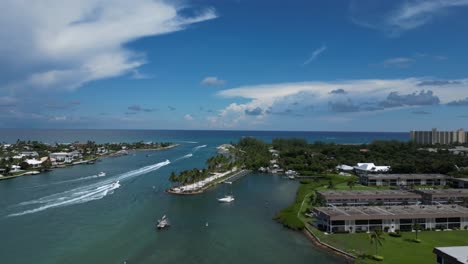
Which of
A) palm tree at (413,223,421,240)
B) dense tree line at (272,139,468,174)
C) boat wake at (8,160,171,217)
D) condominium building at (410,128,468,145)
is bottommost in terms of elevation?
boat wake at (8,160,171,217)

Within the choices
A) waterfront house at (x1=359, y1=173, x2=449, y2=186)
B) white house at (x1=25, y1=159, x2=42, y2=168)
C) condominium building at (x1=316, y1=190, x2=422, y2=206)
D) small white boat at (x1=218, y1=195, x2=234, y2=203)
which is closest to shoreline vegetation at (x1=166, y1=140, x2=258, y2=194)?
small white boat at (x1=218, y1=195, x2=234, y2=203)

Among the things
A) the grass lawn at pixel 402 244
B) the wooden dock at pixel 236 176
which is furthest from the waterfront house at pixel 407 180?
the grass lawn at pixel 402 244

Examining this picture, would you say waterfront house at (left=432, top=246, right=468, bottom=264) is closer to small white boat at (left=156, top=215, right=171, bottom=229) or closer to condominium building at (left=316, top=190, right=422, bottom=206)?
condominium building at (left=316, top=190, right=422, bottom=206)

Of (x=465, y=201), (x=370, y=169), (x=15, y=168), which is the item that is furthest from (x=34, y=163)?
(x=465, y=201)

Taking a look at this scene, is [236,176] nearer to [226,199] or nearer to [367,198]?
[226,199]

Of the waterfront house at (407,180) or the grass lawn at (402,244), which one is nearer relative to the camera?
the grass lawn at (402,244)

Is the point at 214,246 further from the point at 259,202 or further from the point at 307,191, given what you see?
A: the point at 307,191

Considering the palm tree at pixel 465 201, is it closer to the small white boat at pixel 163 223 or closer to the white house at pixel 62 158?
the small white boat at pixel 163 223

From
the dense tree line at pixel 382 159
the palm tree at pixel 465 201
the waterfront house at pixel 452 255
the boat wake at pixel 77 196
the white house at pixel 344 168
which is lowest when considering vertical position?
the boat wake at pixel 77 196

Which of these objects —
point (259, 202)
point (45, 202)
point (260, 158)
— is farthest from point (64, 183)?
point (260, 158)
